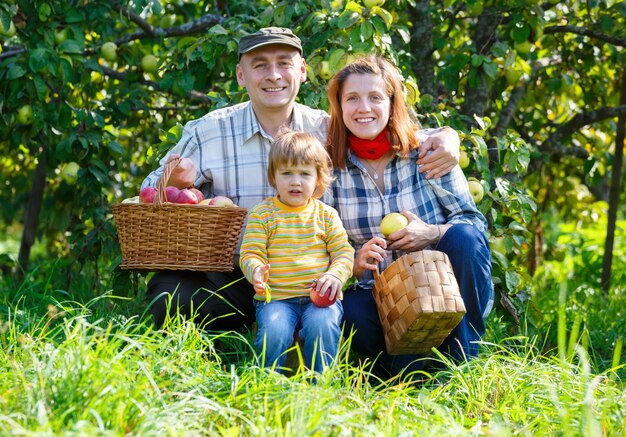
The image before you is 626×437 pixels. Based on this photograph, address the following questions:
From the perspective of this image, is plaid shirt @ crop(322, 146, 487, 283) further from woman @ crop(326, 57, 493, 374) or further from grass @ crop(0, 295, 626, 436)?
grass @ crop(0, 295, 626, 436)

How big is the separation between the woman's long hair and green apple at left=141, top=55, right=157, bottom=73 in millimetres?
1441

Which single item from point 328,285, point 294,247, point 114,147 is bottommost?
point 328,285

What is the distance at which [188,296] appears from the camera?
2701 mm

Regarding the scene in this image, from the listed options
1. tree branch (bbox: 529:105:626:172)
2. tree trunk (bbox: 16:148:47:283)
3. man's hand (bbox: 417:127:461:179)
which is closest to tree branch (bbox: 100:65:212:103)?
tree trunk (bbox: 16:148:47:283)

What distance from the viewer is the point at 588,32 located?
13.5 ft

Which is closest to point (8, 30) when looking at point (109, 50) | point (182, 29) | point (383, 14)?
point (109, 50)

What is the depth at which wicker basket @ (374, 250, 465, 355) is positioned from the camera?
242 centimetres

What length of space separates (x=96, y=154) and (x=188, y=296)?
1.39 meters

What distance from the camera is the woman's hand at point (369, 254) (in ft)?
8.61

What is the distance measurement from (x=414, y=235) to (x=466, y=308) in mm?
285

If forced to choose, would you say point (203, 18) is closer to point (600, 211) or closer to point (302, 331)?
point (302, 331)

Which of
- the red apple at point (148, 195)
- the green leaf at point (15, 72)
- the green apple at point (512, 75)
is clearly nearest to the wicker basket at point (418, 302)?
the red apple at point (148, 195)

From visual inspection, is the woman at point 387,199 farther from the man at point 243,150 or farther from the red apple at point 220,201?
the red apple at point 220,201

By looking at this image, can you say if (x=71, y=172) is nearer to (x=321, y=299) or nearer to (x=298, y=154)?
(x=298, y=154)
